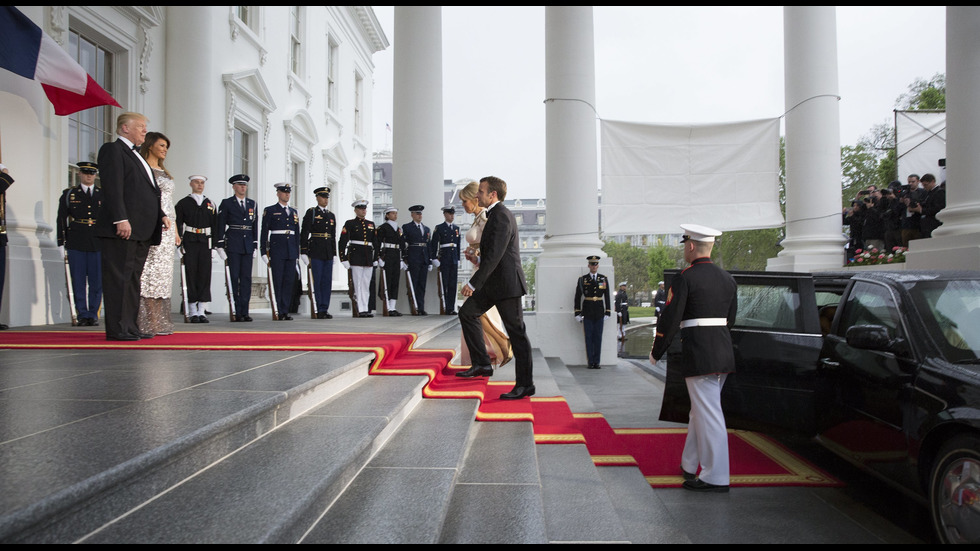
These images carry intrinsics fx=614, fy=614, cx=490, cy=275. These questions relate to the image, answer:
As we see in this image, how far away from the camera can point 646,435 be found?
6176mm

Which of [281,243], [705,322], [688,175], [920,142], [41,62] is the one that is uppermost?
[920,142]

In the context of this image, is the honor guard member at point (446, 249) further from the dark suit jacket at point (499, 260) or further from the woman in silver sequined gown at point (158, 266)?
the dark suit jacket at point (499, 260)

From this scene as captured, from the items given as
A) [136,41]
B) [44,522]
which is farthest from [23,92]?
[44,522]

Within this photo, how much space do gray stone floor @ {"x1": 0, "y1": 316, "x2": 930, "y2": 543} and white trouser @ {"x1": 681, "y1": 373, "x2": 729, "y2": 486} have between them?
0.18 metres

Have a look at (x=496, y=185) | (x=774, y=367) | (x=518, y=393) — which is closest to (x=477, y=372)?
(x=518, y=393)

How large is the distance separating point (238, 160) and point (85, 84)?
7.84 metres

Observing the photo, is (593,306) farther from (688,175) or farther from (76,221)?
(76,221)

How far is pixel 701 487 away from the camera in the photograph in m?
4.51

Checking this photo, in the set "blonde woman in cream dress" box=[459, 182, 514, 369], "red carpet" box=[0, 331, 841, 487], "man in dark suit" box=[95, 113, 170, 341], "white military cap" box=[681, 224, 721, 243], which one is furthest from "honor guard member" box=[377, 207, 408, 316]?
"white military cap" box=[681, 224, 721, 243]

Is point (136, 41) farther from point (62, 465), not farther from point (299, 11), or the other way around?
point (62, 465)

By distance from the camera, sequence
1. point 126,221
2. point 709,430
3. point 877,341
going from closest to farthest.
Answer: point 877,341
point 709,430
point 126,221

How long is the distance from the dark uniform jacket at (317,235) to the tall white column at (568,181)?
3883 mm

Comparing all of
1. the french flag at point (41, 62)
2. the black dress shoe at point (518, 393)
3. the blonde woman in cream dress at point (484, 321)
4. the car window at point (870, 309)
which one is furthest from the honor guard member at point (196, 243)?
the car window at point (870, 309)

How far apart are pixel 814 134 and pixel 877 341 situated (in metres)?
9.16
